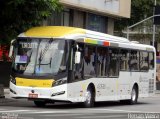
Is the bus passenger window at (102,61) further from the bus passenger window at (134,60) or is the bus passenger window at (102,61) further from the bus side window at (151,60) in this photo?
the bus side window at (151,60)

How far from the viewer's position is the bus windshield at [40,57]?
21.9 metres

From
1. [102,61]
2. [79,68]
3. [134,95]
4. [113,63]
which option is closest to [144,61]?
[134,95]

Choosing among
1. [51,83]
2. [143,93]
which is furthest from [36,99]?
[143,93]

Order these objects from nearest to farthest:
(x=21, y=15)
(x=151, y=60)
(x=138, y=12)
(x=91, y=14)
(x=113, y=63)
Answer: (x=21, y=15), (x=113, y=63), (x=151, y=60), (x=91, y=14), (x=138, y=12)

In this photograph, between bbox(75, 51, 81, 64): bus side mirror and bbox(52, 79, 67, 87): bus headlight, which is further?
bbox(75, 51, 81, 64): bus side mirror

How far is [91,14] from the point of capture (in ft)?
144

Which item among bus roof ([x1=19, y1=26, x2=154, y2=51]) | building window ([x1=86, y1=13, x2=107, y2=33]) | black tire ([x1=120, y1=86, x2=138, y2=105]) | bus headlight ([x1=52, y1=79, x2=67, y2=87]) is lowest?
black tire ([x1=120, y1=86, x2=138, y2=105])

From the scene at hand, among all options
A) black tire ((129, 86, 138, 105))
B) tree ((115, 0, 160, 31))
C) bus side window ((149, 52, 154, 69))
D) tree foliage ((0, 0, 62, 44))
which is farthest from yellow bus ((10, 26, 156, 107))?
tree ((115, 0, 160, 31))

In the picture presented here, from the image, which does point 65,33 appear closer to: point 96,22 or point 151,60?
point 151,60

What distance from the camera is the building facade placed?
39188mm

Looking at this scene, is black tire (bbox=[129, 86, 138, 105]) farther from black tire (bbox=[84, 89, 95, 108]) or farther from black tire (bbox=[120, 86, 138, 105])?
black tire (bbox=[84, 89, 95, 108])

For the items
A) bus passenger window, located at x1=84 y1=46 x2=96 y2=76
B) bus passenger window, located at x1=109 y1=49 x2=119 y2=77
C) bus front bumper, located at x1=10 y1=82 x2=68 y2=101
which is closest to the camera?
bus front bumper, located at x1=10 y1=82 x2=68 y2=101

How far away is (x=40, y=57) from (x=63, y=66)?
0.95 meters

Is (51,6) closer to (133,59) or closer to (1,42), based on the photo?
(1,42)
